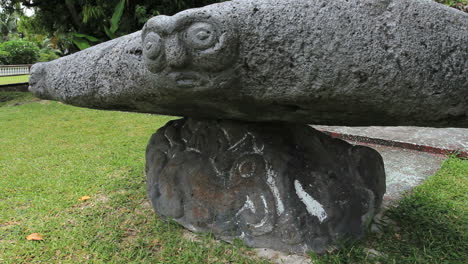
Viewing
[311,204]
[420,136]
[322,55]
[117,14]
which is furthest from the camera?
[117,14]

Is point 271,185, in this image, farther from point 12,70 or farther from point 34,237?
point 12,70

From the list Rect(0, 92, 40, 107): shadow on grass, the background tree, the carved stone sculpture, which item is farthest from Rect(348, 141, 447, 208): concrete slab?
Rect(0, 92, 40, 107): shadow on grass

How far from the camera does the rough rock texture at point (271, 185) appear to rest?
1.71 m

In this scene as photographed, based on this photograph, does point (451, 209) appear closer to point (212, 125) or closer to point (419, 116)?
point (419, 116)

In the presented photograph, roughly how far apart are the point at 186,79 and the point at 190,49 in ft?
0.38

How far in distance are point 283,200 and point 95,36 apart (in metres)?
8.15

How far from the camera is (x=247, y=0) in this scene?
Answer: 44.6 inches

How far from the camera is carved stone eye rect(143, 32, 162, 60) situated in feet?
3.81

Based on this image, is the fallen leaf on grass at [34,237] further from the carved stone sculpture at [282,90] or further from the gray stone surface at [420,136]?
the gray stone surface at [420,136]

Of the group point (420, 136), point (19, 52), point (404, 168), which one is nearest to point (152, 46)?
point (404, 168)

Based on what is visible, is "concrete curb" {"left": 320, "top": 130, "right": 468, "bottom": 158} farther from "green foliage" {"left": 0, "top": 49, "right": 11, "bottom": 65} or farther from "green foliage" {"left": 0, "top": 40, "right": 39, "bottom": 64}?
"green foliage" {"left": 0, "top": 40, "right": 39, "bottom": 64}

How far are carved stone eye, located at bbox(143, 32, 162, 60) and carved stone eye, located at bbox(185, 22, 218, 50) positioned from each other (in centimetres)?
11

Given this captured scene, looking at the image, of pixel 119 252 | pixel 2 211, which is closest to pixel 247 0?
pixel 119 252

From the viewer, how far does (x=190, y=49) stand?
3.71 feet
